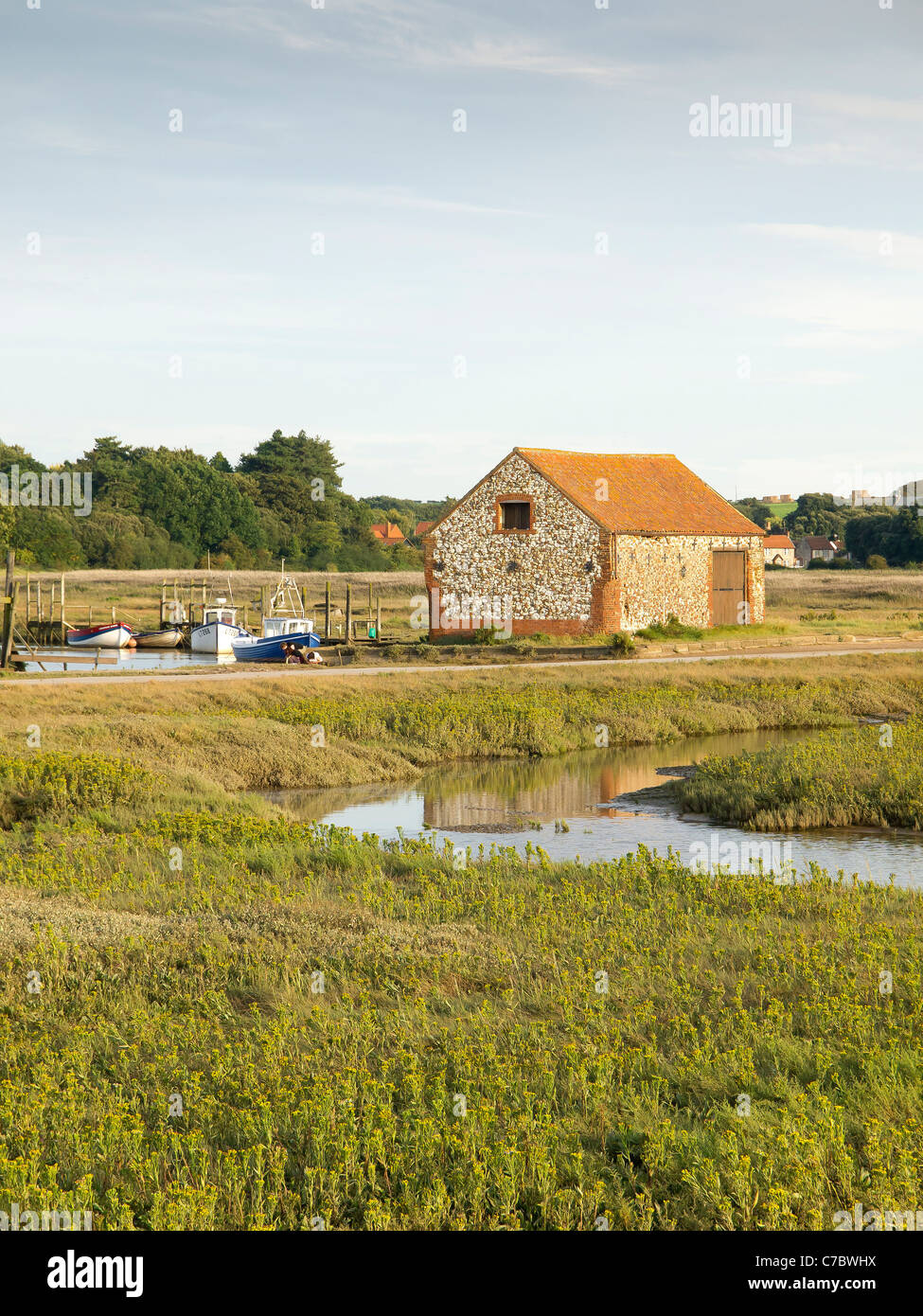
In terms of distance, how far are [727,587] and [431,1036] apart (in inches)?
1905

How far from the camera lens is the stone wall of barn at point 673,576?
50.3m

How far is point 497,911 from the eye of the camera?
12.6 meters

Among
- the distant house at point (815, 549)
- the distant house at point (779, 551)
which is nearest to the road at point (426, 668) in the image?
the distant house at point (779, 551)

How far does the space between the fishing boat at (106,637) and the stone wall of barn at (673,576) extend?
81.6 feet

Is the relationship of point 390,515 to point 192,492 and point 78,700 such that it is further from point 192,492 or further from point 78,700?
point 78,700

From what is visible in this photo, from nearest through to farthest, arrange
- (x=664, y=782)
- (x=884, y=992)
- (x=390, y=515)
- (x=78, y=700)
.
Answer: (x=884, y=992) → (x=664, y=782) → (x=78, y=700) → (x=390, y=515)

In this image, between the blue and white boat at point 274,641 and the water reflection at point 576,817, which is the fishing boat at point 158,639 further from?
the water reflection at point 576,817

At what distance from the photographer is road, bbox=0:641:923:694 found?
34094mm

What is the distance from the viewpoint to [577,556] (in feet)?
164

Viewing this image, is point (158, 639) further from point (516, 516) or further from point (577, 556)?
point (577, 556)

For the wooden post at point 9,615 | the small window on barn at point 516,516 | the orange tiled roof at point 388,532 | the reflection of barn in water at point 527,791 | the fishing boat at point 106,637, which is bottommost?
the reflection of barn in water at point 527,791

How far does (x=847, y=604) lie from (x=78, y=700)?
6433 cm

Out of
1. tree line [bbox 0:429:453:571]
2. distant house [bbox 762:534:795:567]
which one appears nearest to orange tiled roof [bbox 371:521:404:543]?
tree line [bbox 0:429:453:571]
